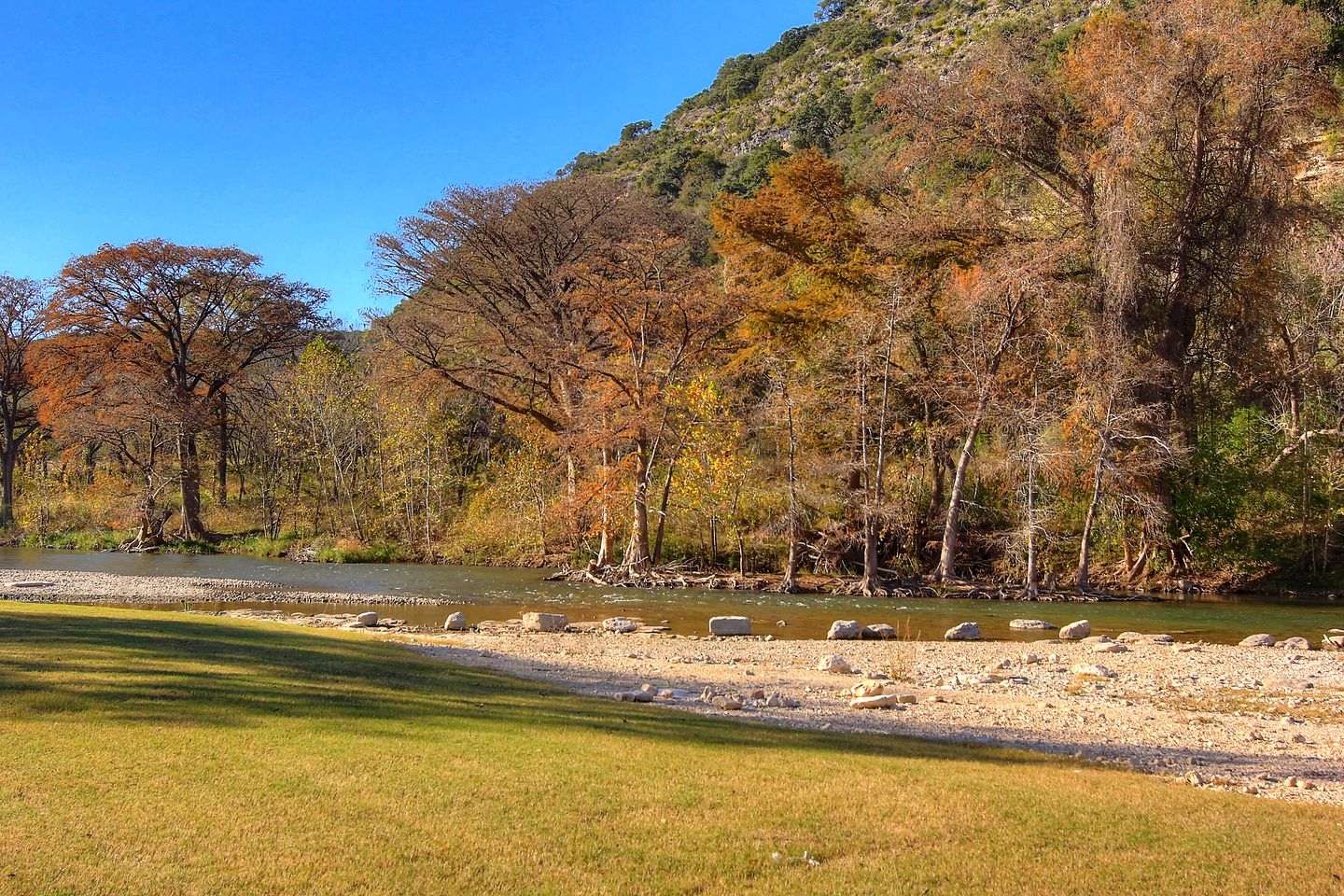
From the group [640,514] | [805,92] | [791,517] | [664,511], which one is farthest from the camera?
[805,92]

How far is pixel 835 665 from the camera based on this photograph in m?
14.0

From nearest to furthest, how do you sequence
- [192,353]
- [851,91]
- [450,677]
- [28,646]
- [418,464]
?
[28,646], [450,677], [418,464], [192,353], [851,91]

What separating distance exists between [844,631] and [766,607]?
5176 mm

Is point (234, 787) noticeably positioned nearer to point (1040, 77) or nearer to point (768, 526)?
point (768, 526)

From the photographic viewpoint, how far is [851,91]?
87688 mm

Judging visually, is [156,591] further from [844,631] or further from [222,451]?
[222,451]

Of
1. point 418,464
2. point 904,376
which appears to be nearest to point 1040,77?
point 904,376

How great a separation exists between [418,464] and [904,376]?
21.0 m

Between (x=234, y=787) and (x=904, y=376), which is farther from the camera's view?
(x=904, y=376)

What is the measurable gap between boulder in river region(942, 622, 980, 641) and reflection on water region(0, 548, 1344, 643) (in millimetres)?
401

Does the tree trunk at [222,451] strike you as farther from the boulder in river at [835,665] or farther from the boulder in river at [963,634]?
the boulder in river at [835,665]

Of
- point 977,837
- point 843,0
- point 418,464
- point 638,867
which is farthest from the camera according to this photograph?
point 843,0

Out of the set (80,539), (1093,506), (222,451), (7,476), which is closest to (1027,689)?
(1093,506)

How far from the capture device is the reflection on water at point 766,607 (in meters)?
20.3
